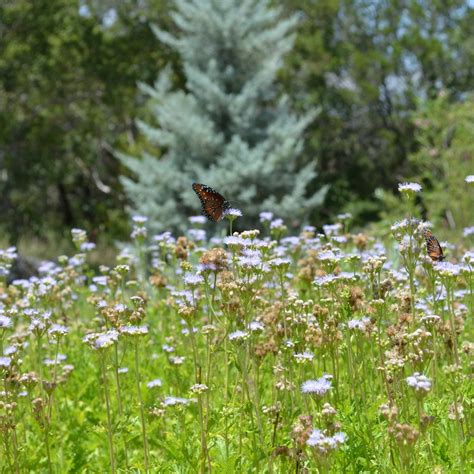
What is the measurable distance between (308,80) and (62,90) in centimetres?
574

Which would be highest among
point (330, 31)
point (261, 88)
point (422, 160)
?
point (330, 31)

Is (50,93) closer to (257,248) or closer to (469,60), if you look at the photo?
(469,60)

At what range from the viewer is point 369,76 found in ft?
59.3

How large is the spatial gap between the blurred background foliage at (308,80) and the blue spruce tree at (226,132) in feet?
9.59

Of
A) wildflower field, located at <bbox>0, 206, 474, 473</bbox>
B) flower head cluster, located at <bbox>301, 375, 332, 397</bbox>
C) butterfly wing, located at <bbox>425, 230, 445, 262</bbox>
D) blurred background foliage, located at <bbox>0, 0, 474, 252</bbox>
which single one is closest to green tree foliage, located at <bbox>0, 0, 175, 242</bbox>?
blurred background foliage, located at <bbox>0, 0, 474, 252</bbox>

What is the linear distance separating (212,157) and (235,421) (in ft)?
35.0

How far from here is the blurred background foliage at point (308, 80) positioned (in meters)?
17.4

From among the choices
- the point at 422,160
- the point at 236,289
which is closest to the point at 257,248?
the point at 236,289

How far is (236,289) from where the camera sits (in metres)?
3.13

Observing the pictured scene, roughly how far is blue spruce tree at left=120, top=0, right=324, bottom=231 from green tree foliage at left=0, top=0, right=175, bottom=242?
3.72 m

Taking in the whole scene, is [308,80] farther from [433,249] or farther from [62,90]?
[433,249]

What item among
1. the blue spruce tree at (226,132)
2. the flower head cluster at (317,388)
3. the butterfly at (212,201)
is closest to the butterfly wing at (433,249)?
the flower head cluster at (317,388)

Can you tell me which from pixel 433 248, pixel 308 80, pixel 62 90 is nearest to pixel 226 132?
pixel 308 80

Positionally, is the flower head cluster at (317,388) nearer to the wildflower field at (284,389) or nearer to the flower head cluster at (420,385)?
the wildflower field at (284,389)
